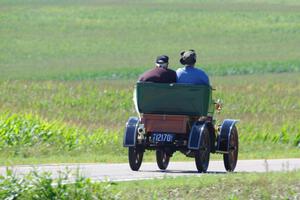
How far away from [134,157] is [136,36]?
5954 centimetres

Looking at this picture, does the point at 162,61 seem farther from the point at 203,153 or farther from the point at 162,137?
the point at 203,153

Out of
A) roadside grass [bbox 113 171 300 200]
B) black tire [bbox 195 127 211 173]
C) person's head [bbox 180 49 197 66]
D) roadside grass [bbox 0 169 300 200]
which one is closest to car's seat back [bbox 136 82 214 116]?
black tire [bbox 195 127 211 173]

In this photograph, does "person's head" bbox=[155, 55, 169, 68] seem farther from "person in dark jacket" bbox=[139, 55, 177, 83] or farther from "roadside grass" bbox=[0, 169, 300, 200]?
"roadside grass" bbox=[0, 169, 300, 200]

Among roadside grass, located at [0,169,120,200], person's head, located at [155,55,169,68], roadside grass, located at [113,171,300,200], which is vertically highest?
person's head, located at [155,55,169,68]

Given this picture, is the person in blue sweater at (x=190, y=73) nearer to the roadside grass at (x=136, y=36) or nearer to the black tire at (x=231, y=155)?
the black tire at (x=231, y=155)

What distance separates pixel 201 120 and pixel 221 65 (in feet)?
144

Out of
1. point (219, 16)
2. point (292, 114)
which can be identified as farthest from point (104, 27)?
point (292, 114)

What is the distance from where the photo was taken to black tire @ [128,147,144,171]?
61.0 feet

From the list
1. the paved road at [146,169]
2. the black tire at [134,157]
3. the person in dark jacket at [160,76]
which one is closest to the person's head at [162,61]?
the person in dark jacket at [160,76]

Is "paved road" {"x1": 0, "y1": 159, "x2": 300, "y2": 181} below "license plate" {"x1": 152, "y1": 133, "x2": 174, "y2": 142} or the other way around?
below

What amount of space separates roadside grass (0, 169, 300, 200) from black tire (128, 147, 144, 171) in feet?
9.78

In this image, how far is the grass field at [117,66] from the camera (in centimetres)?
2556

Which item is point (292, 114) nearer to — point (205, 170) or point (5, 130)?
point (5, 130)

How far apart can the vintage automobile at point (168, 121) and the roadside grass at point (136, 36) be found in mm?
37311
